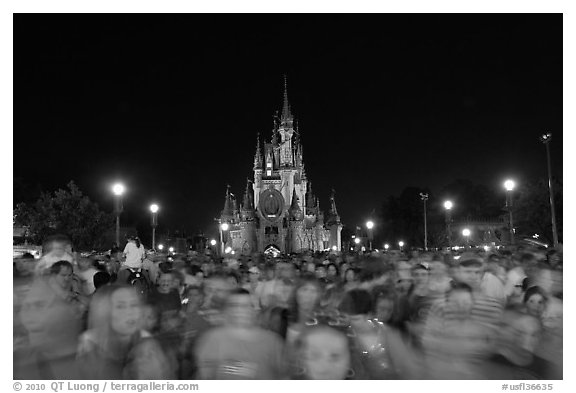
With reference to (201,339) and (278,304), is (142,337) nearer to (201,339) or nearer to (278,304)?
(201,339)

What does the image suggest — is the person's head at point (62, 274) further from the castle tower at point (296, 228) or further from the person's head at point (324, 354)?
the castle tower at point (296, 228)

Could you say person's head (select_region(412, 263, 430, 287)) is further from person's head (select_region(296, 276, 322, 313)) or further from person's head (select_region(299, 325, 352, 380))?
person's head (select_region(299, 325, 352, 380))

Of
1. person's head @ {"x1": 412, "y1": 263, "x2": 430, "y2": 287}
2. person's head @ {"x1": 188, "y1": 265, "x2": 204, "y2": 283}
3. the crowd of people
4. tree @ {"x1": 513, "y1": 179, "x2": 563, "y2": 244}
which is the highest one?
tree @ {"x1": 513, "y1": 179, "x2": 563, "y2": 244}

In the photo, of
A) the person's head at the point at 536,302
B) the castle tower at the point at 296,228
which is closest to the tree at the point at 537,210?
the castle tower at the point at 296,228

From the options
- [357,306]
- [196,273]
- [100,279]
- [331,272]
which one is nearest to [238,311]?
[357,306]

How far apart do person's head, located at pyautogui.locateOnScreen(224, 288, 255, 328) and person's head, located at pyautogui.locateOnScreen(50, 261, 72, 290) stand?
4011mm

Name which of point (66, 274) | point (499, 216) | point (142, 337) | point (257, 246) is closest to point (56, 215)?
point (257, 246)

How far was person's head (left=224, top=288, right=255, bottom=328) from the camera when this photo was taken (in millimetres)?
5645

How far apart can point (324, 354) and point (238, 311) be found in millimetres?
1070

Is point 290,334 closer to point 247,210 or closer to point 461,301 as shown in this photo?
point 461,301

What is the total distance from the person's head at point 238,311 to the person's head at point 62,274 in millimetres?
4011

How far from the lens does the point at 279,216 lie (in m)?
103

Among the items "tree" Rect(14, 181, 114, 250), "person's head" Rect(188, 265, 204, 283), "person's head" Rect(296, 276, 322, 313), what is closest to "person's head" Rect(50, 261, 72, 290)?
"person's head" Rect(188, 265, 204, 283)
